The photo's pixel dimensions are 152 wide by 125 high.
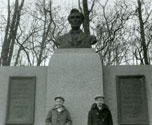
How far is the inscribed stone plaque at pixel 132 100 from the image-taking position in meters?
7.54

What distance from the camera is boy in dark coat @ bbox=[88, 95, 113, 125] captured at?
6023 mm

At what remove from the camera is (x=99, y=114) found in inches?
238

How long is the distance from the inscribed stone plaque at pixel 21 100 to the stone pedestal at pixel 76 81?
1.99ft

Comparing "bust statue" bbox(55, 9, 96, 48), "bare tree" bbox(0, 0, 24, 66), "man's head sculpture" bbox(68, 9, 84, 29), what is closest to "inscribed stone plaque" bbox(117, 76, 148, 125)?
"bust statue" bbox(55, 9, 96, 48)

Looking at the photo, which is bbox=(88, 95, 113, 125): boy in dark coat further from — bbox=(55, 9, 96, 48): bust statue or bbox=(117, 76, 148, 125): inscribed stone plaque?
bbox=(55, 9, 96, 48): bust statue

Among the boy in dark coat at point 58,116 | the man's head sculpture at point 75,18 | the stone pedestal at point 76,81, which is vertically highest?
the man's head sculpture at point 75,18

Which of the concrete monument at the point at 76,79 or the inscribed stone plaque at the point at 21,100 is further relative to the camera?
the inscribed stone plaque at the point at 21,100

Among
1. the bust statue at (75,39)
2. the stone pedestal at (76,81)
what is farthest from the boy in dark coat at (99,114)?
the bust statue at (75,39)

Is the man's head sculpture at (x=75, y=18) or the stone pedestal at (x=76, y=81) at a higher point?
the man's head sculpture at (x=75, y=18)

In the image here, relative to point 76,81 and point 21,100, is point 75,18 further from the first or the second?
point 21,100

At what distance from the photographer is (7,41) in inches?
Result: 642

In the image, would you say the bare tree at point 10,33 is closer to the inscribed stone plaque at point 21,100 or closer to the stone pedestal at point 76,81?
the inscribed stone plaque at point 21,100

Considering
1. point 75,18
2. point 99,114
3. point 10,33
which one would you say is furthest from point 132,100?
point 10,33

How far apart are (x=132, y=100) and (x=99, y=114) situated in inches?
76.0
